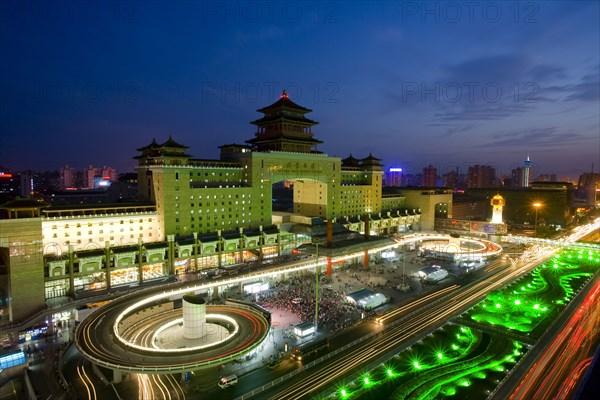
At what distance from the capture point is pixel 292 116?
250ft

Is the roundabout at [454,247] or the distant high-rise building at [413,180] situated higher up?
the distant high-rise building at [413,180]

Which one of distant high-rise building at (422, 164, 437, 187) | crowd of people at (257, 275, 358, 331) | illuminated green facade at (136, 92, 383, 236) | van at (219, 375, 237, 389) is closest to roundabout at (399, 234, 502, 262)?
illuminated green facade at (136, 92, 383, 236)

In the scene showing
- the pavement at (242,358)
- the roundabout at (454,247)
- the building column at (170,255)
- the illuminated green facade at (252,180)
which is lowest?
the pavement at (242,358)

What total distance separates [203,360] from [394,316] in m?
23.9

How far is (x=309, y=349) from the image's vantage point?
34125 mm

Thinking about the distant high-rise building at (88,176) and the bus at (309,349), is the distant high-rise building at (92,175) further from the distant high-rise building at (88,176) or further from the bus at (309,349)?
the bus at (309,349)

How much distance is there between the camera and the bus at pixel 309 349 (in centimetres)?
3316

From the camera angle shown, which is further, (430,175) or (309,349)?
(430,175)

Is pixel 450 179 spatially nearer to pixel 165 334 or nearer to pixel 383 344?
pixel 383 344

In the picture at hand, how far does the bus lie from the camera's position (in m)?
33.2

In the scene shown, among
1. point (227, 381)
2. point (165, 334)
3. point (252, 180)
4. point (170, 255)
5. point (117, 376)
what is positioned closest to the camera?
point (227, 381)

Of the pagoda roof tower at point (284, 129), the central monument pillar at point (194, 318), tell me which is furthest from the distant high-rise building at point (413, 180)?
the central monument pillar at point (194, 318)

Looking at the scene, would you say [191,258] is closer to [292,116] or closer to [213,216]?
[213,216]

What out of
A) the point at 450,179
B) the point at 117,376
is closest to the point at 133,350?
the point at 117,376
